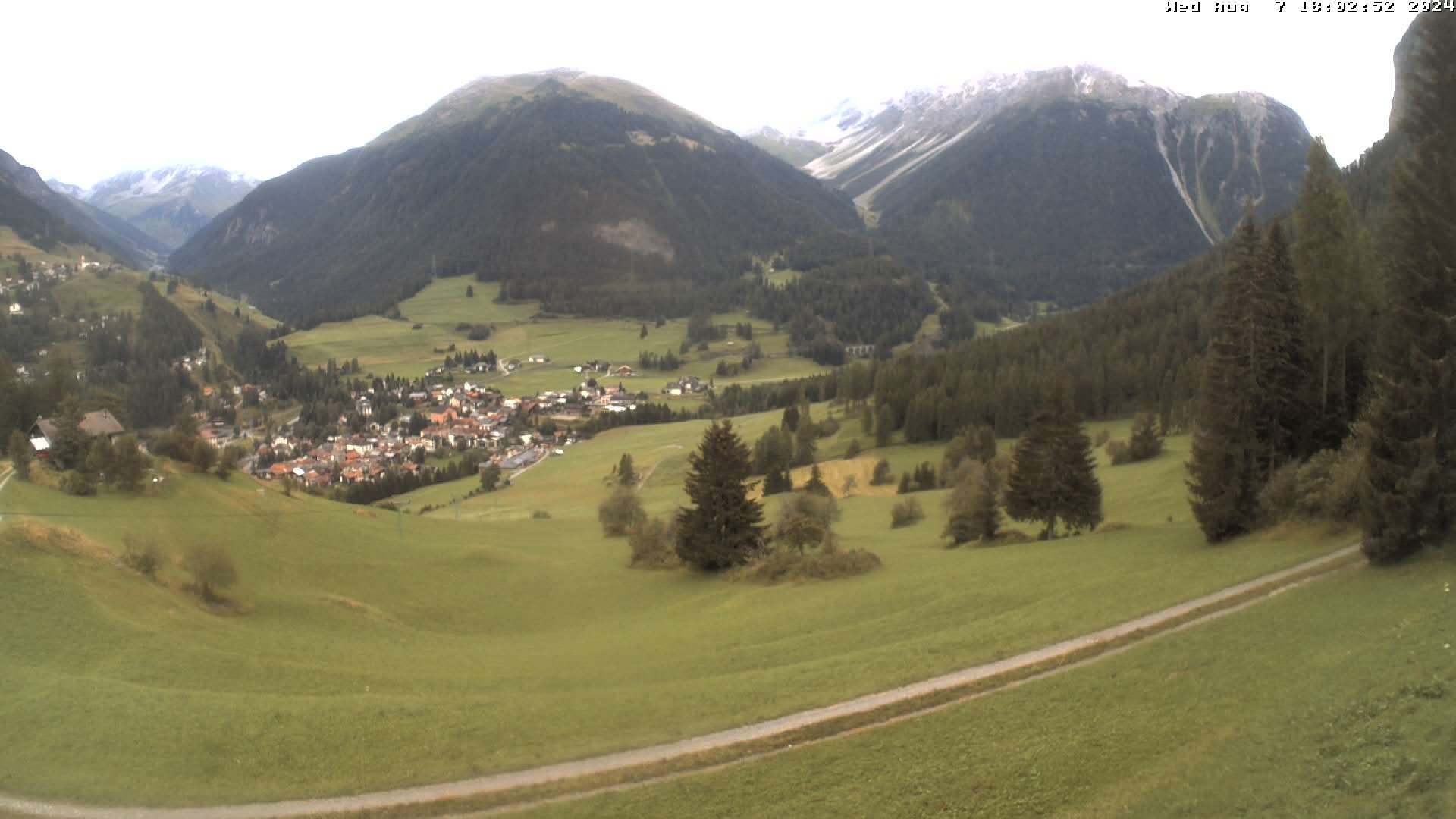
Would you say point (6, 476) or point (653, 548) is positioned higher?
point (6, 476)

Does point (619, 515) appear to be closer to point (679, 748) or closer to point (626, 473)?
point (626, 473)

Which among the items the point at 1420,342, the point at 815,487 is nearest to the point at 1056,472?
the point at 1420,342

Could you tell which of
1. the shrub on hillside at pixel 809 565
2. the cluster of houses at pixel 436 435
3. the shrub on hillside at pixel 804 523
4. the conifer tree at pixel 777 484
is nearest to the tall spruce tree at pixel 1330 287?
the shrub on hillside at pixel 809 565

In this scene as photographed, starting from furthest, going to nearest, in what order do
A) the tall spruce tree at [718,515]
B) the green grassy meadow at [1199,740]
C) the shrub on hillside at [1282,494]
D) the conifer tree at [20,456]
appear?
the tall spruce tree at [718,515] < the conifer tree at [20,456] < the shrub on hillside at [1282,494] < the green grassy meadow at [1199,740]

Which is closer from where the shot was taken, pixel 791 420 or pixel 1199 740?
pixel 1199 740

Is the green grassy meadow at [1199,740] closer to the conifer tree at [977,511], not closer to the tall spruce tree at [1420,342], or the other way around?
the tall spruce tree at [1420,342]

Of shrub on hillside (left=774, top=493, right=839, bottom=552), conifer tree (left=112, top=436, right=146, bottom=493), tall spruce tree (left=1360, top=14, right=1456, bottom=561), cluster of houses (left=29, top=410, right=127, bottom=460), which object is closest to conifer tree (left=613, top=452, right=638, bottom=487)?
shrub on hillside (left=774, top=493, right=839, bottom=552)

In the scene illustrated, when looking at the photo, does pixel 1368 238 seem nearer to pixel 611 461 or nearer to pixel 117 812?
pixel 117 812

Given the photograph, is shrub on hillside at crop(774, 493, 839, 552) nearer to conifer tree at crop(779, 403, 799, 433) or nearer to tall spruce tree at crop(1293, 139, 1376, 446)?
tall spruce tree at crop(1293, 139, 1376, 446)
